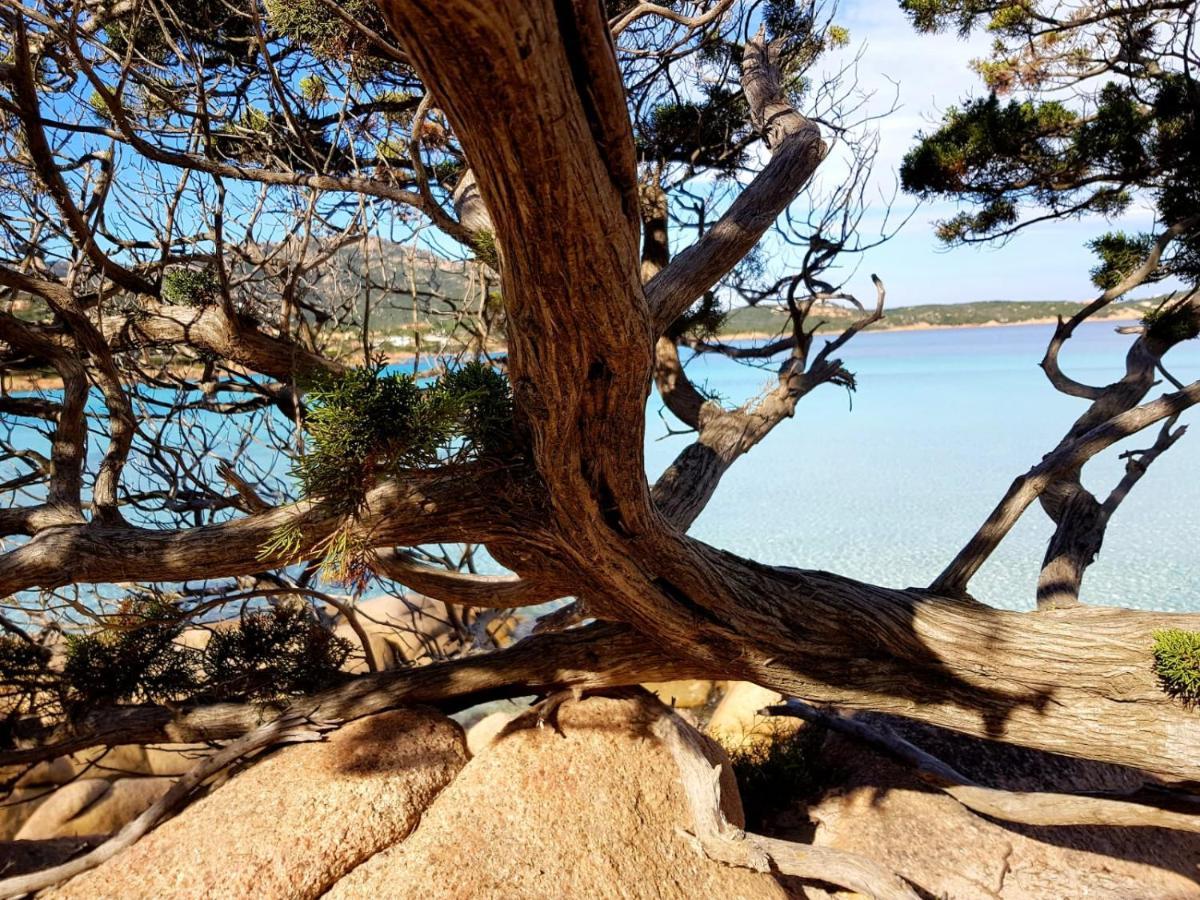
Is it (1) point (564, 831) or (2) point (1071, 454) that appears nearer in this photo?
(1) point (564, 831)

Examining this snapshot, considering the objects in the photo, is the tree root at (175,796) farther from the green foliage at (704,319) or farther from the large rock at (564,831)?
the green foliage at (704,319)

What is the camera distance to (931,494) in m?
13.9

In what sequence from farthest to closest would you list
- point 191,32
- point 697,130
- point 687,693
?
point 687,693 < point 697,130 < point 191,32

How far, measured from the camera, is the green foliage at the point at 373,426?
1492mm

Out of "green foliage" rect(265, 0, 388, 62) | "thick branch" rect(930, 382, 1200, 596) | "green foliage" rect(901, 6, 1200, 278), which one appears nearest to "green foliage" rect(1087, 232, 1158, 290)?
"green foliage" rect(901, 6, 1200, 278)

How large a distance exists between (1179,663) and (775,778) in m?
2.20

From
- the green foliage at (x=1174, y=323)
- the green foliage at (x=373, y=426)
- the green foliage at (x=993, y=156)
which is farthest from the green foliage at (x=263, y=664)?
the green foliage at (x=1174, y=323)

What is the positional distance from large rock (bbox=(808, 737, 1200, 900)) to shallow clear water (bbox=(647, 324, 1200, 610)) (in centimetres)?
221

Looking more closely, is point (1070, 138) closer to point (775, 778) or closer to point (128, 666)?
point (775, 778)

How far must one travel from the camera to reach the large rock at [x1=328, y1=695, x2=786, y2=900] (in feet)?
7.51

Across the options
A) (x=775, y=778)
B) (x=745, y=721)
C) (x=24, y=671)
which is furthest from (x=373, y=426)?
(x=745, y=721)

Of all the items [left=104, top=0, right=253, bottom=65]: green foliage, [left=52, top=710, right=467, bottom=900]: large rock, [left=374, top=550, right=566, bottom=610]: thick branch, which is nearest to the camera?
[left=52, top=710, right=467, bottom=900]: large rock

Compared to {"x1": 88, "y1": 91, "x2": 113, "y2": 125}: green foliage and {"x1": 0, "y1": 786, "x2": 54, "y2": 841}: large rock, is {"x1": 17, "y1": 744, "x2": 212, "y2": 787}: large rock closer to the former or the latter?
{"x1": 0, "y1": 786, "x2": 54, "y2": 841}: large rock

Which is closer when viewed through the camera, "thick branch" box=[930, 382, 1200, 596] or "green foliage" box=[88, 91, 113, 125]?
"thick branch" box=[930, 382, 1200, 596]
